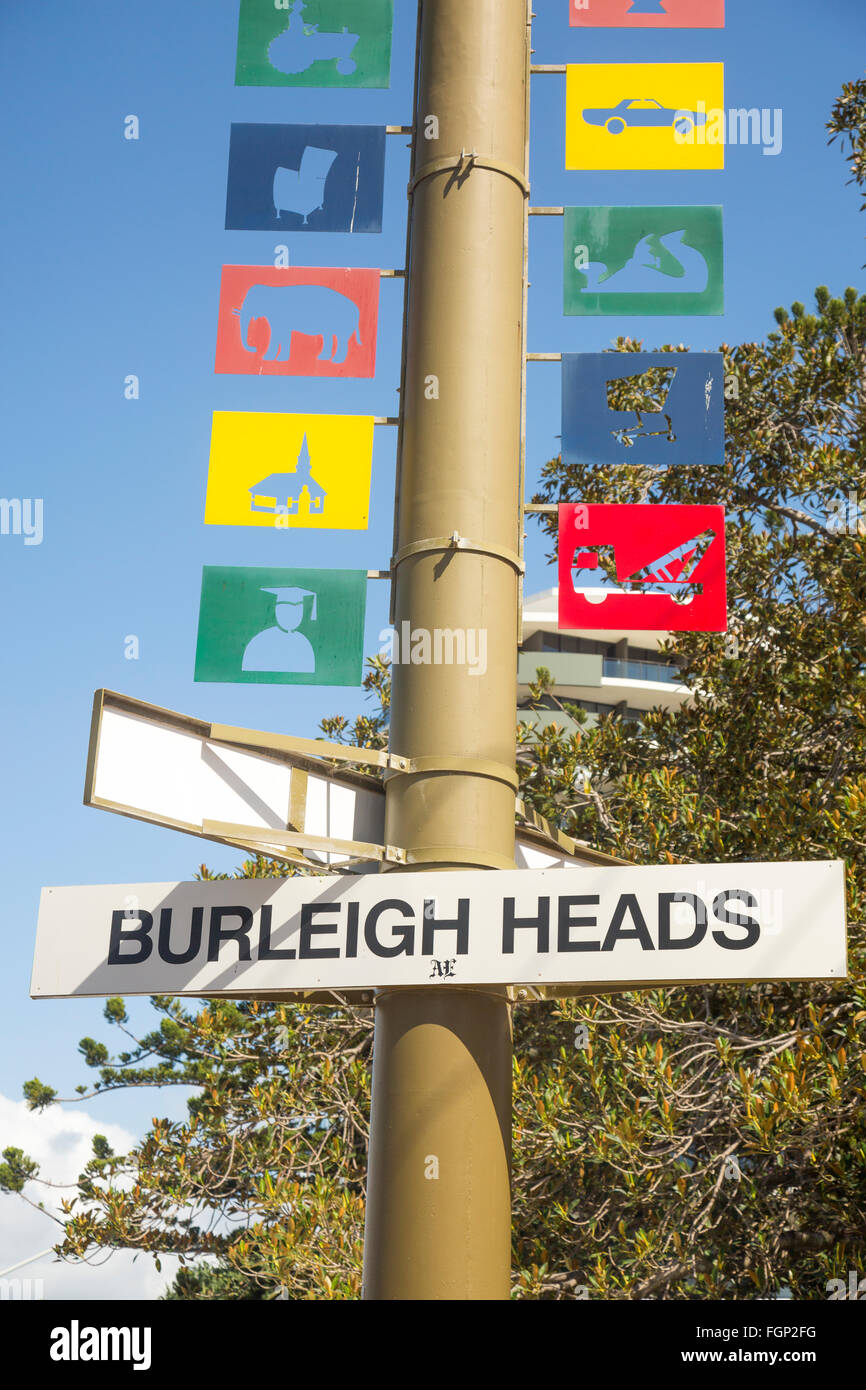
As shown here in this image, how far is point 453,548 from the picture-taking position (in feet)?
13.0

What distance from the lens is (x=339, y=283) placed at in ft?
14.9

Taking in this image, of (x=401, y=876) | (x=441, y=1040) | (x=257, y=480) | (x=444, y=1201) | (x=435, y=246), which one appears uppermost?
(x=435, y=246)

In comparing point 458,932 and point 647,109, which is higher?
point 647,109

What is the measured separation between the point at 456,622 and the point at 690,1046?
17.0ft

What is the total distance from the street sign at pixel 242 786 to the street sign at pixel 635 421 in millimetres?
1195

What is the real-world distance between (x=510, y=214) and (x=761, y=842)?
229 inches

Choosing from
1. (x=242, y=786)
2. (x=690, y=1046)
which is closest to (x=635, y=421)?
(x=242, y=786)

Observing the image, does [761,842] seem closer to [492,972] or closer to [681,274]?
[681,274]

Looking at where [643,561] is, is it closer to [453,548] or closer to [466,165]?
[453,548]

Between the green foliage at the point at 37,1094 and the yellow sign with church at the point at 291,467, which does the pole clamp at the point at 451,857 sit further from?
the green foliage at the point at 37,1094

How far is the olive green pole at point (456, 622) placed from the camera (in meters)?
3.48

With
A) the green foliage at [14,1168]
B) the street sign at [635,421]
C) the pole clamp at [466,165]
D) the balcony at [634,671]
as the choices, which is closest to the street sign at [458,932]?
the street sign at [635,421]

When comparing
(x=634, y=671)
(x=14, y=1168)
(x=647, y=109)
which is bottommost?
(x=14, y=1168)
